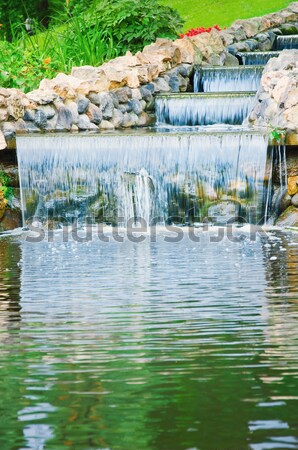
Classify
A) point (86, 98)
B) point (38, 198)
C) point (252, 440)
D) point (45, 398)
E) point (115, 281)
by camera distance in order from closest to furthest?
point (252, 440) < point (45, 398) < point (115, 281) < point (38, 198) < point (86, 98)

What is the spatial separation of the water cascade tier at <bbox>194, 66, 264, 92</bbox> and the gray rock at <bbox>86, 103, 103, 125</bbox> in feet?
9.31

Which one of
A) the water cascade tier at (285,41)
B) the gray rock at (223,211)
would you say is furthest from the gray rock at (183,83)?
the gray rock at (223,211)

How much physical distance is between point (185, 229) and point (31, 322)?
6.66 meters

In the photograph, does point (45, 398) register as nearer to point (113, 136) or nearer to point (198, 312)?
point (198, 312)

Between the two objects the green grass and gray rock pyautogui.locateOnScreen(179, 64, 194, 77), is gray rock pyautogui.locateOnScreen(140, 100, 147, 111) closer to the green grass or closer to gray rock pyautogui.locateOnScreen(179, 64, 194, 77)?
gray rock pyautogui.locateOnScreen(179, 64, 194, 77)

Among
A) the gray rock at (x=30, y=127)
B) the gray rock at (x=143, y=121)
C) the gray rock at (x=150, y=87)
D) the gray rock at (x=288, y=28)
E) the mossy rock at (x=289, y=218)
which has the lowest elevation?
the mossy rock at (x=289, y=218)

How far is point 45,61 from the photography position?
19.6m

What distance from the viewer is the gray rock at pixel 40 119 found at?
1736cm

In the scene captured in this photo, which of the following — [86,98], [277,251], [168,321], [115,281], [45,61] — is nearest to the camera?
[168,321]

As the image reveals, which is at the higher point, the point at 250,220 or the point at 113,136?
the point at 113,136

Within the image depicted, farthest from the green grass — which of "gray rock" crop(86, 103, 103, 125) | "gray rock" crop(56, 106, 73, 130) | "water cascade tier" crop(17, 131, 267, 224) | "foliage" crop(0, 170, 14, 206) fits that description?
"water cascade tier" crop(17, 131, 267, 224)

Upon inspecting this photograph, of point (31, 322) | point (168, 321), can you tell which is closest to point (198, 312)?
point (168, 321)

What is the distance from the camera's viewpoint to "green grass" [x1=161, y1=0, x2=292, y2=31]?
27.8m

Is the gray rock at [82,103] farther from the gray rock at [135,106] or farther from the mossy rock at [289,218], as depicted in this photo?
the mossy rock at [289,218]
